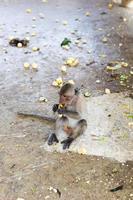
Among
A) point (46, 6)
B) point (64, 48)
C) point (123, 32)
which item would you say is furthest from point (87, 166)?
point (46, 6)

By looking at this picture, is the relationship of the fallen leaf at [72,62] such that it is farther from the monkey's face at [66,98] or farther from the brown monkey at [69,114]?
the monkey's face at [66,98]

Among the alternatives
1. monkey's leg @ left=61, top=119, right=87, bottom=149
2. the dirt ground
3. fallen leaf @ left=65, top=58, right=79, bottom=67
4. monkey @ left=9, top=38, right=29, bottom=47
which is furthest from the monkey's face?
monkey @ left=9, top=38, right=29, bottom=47

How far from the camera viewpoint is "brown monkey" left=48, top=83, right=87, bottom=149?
4.82 metres

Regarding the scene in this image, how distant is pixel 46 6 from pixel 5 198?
8.07 m

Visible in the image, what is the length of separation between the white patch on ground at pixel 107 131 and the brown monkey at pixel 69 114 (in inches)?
3.5

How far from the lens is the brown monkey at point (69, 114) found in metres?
4.82

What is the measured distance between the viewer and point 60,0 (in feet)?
39.9

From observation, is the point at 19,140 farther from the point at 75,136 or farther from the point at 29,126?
the point at 75,136

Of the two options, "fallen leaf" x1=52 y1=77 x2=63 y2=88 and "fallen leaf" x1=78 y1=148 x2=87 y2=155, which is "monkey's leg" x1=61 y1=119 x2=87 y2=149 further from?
"fallen leaf" x1=52 y1=77 x2=63 y2=88

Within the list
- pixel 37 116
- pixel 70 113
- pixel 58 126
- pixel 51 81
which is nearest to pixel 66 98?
pixel 70 113

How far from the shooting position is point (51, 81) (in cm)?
678

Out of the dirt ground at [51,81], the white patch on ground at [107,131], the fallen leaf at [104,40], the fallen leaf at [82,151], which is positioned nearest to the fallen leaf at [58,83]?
the dirt ground at [51,81]

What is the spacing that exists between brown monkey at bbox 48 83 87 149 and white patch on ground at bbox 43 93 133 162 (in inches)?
3.5

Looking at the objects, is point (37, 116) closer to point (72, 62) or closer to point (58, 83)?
point (58, 83)
